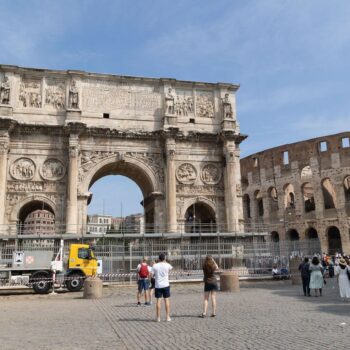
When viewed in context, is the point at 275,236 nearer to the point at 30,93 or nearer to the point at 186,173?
the point at 186,173

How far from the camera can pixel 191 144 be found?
80.4 feet

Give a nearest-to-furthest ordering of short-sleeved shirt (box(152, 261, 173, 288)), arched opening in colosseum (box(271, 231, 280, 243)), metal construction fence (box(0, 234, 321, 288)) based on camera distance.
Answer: short-sleeved shirt (box(152, 261, 173, 288))
metal construction fence (box(0, 234, 321, 288))
arched opening in colosseum (box(271, 231, 280, 243))

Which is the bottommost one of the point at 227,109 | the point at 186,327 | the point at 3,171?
the point at 186,327

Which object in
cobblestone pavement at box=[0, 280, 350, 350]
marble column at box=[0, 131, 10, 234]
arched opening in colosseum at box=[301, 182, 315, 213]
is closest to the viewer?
cobblestone pavement at box=[0, 280, 350, 350]

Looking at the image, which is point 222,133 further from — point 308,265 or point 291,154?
point 291,154

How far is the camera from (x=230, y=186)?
2372cm

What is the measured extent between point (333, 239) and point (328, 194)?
464 centimetres

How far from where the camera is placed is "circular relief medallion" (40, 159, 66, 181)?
2222 centimetres

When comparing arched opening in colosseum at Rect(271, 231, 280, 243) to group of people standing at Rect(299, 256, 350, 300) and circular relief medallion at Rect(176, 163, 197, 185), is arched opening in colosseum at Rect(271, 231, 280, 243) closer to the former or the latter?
circular relief medallion at Rect(176, 163, 197, 185)

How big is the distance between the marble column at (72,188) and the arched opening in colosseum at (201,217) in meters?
6.61

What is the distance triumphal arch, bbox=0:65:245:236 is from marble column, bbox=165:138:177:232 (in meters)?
0.06

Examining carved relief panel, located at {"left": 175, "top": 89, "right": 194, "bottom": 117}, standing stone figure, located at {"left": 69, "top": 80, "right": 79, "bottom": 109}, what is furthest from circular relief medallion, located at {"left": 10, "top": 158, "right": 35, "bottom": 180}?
carved relief panel, located at {"left": 175, "top": 89, "right": 194, "bottom": 117}

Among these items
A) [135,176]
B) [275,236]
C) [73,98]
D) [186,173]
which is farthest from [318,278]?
[275,236]

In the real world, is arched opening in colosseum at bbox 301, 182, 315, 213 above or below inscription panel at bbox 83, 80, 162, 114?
below
